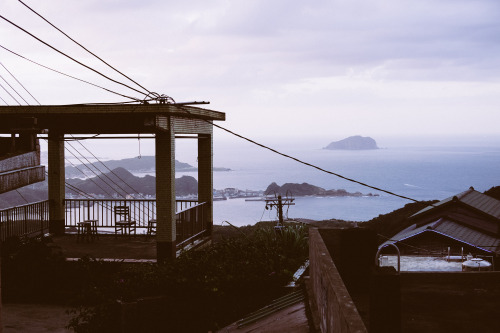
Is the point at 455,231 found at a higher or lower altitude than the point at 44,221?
lower

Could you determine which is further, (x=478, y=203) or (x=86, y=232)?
(x=478, y=203)

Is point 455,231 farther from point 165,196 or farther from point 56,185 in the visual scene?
point 56,185

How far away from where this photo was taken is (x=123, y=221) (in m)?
18.2

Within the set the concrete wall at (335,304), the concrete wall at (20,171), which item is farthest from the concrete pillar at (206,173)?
the concrete wall at (335,304)

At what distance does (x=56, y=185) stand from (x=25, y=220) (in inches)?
73.3

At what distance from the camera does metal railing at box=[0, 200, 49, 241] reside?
16094 mm

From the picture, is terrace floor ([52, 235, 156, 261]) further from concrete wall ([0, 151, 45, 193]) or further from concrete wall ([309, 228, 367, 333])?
concrete wall ([309, 228, 367, 333])

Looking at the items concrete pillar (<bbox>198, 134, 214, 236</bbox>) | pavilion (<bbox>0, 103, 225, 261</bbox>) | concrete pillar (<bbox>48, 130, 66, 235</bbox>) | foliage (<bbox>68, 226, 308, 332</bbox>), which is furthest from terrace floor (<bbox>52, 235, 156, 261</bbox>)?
foliage (<bbox>68, 226, 308, 332</bbox>)

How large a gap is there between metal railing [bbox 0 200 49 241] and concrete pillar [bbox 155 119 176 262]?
14.2 ft

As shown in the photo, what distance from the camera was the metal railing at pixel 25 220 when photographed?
16.1 meters

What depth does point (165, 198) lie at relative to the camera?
14.9 m

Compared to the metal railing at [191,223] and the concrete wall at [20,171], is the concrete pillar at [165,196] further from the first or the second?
the concrete wall at [20,171]

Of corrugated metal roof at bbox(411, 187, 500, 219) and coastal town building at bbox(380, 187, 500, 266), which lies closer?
coastal town building at bbox(380, 187, 500, 266)

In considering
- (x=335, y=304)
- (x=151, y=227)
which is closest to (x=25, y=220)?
(x=151, y=227)
